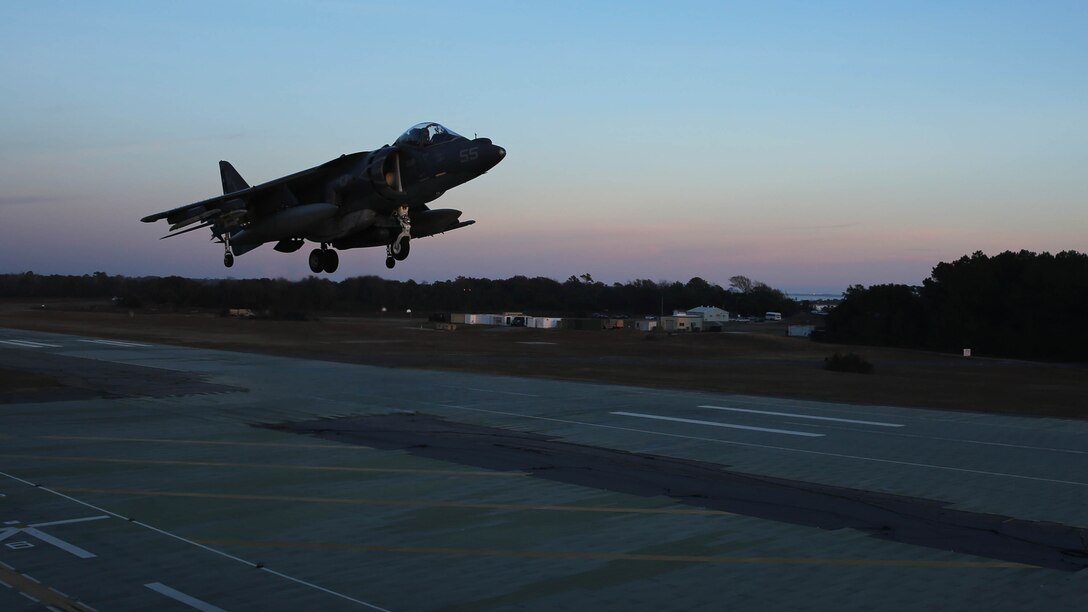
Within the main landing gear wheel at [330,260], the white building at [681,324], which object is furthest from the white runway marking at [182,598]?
the white building at [681,324]

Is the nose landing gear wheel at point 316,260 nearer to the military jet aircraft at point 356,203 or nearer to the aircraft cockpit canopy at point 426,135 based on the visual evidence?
the military jet aircraft at point 356,203

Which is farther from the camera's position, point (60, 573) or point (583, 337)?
point (583, 337)

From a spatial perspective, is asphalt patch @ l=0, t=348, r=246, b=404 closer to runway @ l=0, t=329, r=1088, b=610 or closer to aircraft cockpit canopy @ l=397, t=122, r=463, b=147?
runway @ l=0, t=329, r=1088, b=610

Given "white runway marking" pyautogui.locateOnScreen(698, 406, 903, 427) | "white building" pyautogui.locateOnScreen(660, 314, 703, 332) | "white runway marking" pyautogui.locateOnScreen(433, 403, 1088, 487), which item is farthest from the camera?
"white building" pyautogui.locateOnScreen(660, 314, 703, 332)

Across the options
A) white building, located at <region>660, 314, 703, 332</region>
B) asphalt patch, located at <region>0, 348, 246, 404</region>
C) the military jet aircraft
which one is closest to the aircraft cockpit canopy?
the military jet aircraft

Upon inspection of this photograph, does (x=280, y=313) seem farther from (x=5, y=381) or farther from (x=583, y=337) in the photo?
(x=5, y=381)

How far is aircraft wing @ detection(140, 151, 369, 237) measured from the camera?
27.8 m

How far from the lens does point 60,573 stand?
42.4 feet

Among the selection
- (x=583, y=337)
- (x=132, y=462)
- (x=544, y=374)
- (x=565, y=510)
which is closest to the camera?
(x=565, y=510)

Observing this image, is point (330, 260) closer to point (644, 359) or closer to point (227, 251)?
point (227, 251)

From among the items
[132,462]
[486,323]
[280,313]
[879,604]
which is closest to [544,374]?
[132,462]

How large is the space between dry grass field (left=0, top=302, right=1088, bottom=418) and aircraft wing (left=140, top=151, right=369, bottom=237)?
45.6 feet

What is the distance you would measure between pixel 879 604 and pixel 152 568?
32.3 ft

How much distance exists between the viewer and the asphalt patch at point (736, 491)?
14992 millimetres
